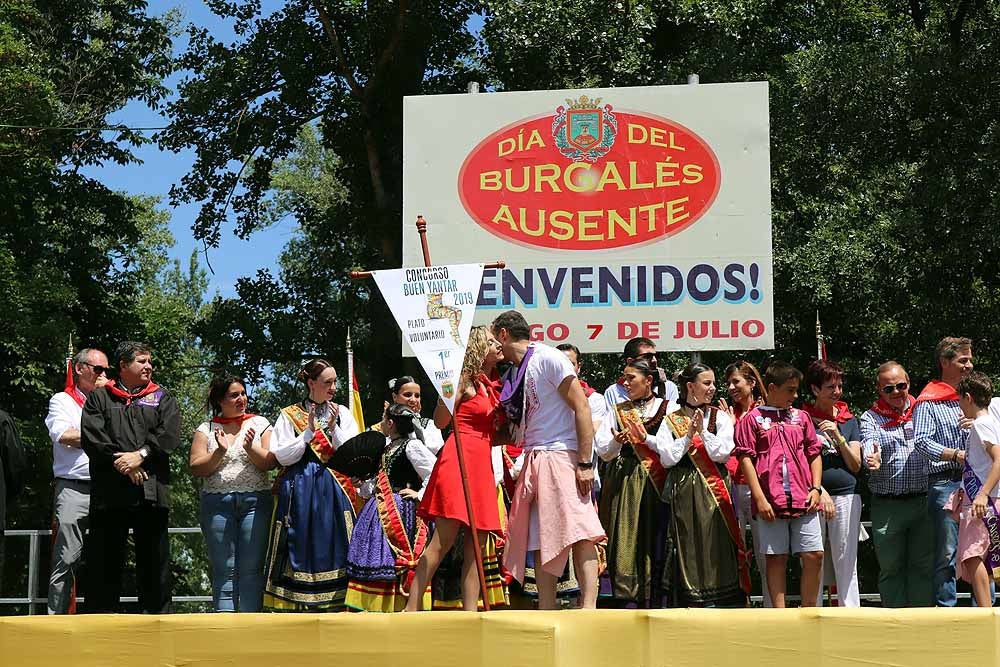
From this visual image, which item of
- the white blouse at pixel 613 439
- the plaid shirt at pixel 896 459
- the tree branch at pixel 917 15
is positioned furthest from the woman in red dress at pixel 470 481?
the tree branch at pixel 917 15

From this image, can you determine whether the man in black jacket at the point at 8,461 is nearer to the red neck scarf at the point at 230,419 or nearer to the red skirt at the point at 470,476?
the red neck scarf at the point at 230,419

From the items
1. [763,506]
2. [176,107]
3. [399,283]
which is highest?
[176,107]

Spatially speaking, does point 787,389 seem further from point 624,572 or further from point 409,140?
point 409,140

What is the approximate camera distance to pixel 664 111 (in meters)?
10.3

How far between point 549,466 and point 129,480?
2505 mm

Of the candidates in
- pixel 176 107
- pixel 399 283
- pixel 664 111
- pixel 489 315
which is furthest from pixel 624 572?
pixel 176 107

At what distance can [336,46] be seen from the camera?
62.7 feet

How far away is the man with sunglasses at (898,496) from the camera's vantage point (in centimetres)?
800

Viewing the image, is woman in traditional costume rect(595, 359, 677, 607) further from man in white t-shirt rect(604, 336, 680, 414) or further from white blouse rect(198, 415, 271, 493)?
white blouse rect(198, 415, 271, 493)

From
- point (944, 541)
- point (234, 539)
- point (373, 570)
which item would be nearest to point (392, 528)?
point (373, 570)

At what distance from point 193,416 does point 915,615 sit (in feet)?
111

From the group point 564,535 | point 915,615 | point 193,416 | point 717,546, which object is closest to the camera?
point 915,615

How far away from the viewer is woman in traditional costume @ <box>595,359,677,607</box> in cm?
784

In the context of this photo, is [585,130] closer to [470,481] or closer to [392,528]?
[392,528]
